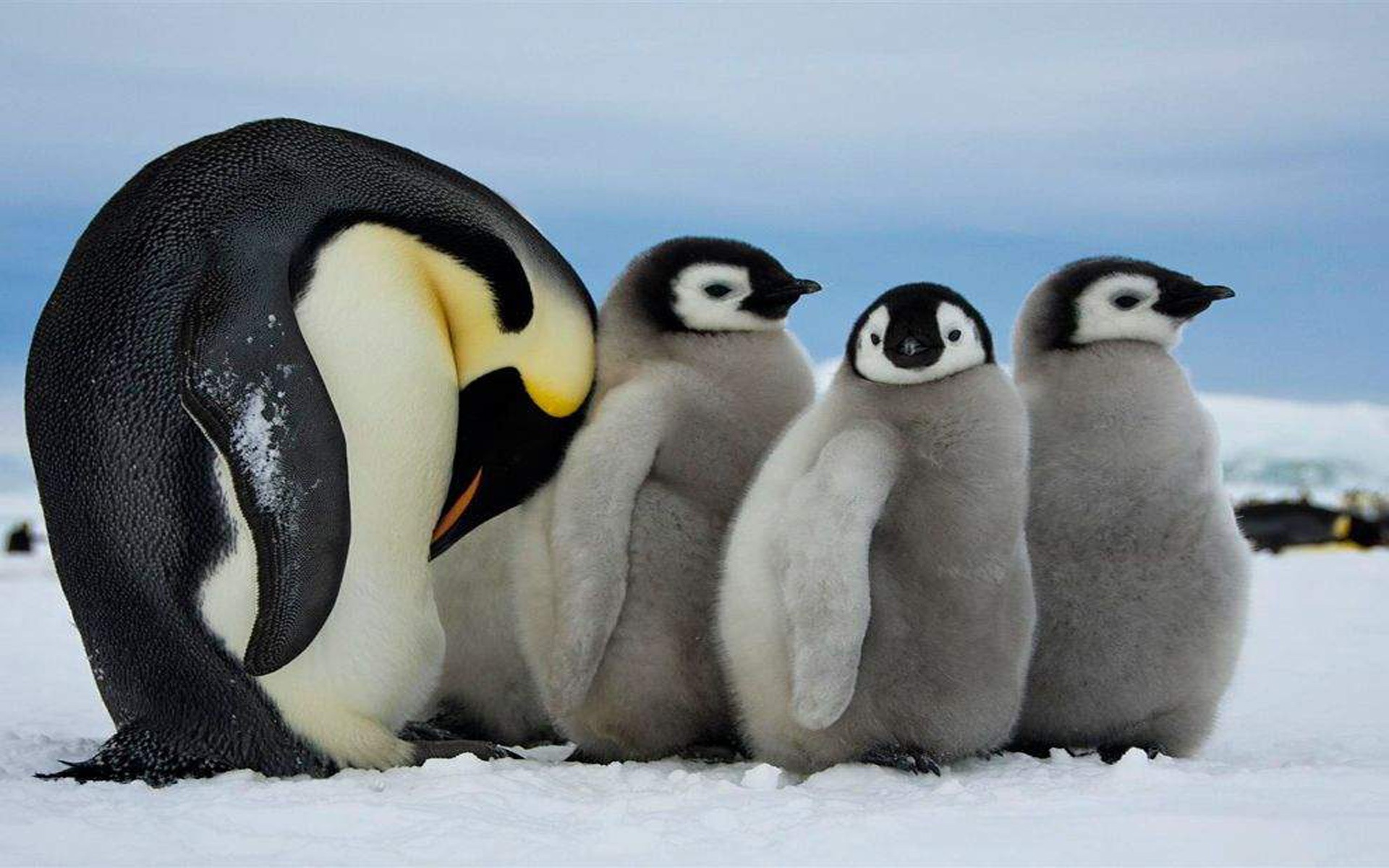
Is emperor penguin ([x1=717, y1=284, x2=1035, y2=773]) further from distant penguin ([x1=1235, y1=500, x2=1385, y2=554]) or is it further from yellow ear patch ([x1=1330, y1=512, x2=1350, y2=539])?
yellow ear patch ([x1=1330, y1=512, x2=1350, y2=539])

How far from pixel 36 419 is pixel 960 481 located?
1.86 meters

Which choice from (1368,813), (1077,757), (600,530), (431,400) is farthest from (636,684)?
(1368,813)


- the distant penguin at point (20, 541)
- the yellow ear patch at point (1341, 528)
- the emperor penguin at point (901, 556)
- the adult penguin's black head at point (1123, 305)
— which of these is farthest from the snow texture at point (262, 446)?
A: the distant penguin at point (20, 541)

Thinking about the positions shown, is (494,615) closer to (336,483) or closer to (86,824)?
(336,483)

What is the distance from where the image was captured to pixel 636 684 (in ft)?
10.5

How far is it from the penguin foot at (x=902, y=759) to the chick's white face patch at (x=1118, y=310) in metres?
1.08

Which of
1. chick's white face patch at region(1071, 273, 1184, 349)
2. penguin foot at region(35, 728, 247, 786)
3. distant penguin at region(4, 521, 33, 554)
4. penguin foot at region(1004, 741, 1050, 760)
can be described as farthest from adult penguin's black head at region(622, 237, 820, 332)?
distant penguin at region(4, 521, 33, 554)

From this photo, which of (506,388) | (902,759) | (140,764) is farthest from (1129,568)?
(140,764)

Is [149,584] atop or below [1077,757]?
atop

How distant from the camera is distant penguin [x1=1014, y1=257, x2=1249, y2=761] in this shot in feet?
11.0

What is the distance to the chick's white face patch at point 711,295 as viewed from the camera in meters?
3.45

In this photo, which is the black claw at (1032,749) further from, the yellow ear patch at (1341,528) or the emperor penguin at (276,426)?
the yellow ear patch at (1341,528)

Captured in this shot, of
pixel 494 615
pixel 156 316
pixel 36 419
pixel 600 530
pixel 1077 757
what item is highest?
pixel 156 316

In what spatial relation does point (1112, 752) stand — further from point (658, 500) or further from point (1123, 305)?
point (658, 500)
